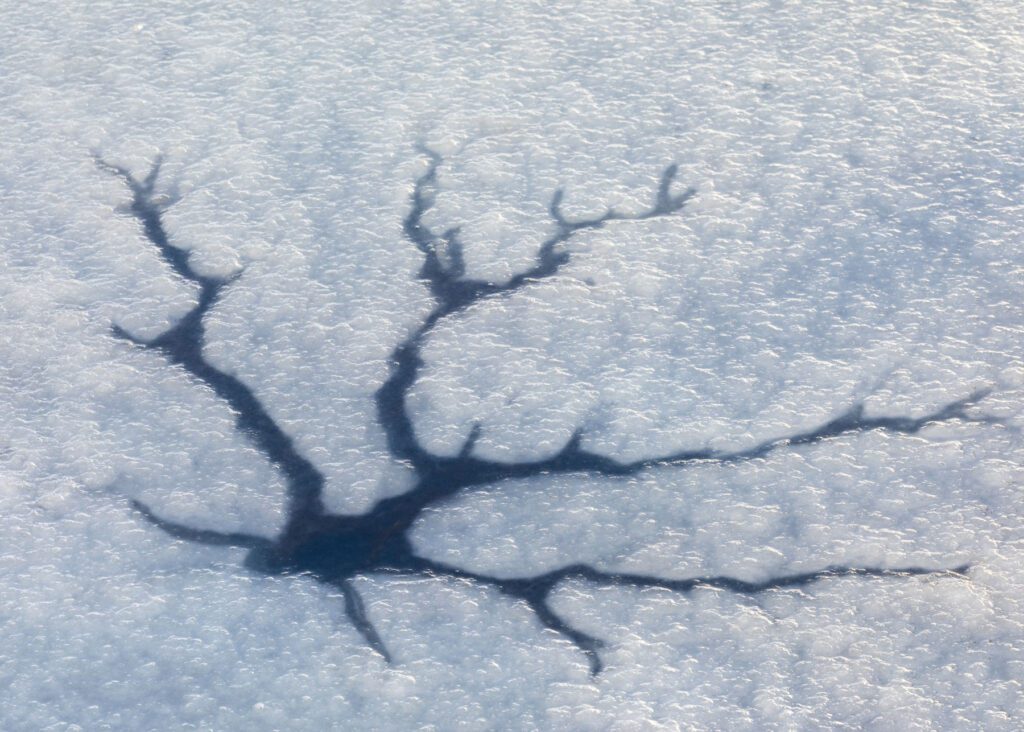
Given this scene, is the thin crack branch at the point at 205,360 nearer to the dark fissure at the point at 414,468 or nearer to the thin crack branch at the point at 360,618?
the dark fissure at the point at 414,468

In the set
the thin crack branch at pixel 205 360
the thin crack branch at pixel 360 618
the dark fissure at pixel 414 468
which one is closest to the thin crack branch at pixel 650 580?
the dark fissure at pixel 414 468

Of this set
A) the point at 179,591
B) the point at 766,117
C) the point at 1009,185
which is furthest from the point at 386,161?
the point at 1009,185

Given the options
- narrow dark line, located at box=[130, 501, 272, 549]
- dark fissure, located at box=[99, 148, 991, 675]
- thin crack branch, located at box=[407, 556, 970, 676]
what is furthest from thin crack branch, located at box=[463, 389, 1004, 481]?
narrow dark line, located at box=[130, 501, 272, 549]

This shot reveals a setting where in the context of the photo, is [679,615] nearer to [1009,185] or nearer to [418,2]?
[1009,185]

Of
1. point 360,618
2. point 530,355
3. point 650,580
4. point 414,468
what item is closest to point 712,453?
point 650,580

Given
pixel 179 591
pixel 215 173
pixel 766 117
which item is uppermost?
pixel 766 117

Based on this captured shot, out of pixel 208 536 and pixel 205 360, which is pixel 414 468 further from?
pixel 205 360
